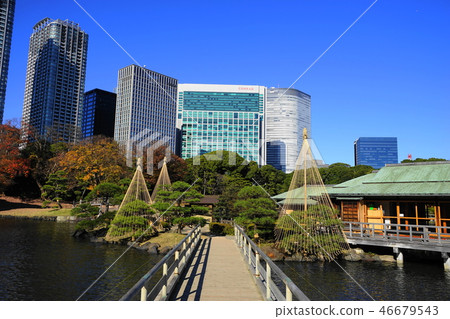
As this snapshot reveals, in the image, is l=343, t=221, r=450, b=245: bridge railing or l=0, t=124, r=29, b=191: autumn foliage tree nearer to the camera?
l=343, t=221, r=450, b=245: bridge railing

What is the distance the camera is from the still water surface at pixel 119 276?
11320 millimetres

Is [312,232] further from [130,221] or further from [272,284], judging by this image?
[130,221]

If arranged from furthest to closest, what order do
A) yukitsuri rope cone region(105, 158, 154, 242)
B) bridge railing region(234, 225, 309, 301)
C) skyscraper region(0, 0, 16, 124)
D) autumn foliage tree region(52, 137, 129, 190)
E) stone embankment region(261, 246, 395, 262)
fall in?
skyscraper region(0, 0, 16, 124)
autumn foliage tree region(52, 137, 129, 190)
yukitsuri rope cone region(105, 158, 154, 242)
stone embankment region(261, 246, 395, 262)
bridge railing region(234, 225, 309, 301)

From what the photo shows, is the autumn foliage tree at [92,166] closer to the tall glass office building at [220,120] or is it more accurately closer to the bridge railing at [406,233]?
the bridge railing at [406,233]

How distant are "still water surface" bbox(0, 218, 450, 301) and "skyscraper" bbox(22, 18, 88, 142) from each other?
447 feet

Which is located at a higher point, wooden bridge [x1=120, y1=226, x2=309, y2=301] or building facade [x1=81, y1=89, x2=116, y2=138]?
building facade [x1=81, y1=89, x2=116, y2=138]

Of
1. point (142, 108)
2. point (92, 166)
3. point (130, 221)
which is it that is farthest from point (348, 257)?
point (142, 108)

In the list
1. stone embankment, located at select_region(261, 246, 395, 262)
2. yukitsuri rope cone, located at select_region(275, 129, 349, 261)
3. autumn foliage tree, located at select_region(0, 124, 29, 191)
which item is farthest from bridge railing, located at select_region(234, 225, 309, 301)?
autumn foliage tree, located at select_region(0, 124, 29, 191)

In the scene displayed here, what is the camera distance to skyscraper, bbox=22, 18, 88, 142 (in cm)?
14038

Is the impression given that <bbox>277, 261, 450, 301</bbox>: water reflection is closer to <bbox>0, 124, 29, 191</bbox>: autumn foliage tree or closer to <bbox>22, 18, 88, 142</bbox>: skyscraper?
<bbox>0, 124, 29, 191</bbox>: autumn foliage tree

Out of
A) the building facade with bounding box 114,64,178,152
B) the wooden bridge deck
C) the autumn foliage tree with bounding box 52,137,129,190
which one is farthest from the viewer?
the building facade with bounding box 114,64,178,152

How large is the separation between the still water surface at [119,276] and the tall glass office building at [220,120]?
295ft

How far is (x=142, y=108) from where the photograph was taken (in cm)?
12525
